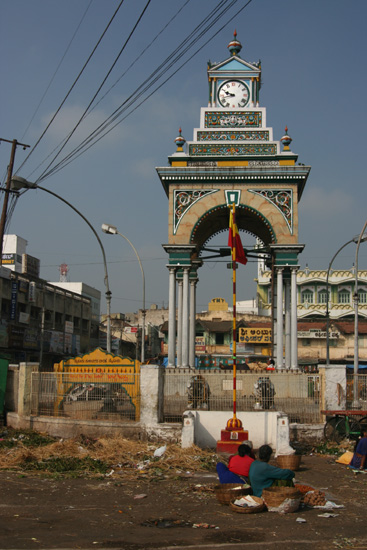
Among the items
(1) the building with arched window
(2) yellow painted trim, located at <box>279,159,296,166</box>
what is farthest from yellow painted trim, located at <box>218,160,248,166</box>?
(1) the building with arched window

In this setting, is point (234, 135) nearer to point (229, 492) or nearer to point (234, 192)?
point (234, 192)

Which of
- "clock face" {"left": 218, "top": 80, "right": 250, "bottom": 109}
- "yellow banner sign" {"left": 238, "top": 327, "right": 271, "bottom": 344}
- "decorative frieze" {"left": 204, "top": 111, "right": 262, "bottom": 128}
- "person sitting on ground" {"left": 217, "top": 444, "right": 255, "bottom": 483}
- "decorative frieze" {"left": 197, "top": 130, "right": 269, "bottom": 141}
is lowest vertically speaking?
"person sitting on ground" {"left": 217, "top": 444, "right": 255, "bottom": 483}

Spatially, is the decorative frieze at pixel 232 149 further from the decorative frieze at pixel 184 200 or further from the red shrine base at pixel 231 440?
the red shrine base at pixel 231 440

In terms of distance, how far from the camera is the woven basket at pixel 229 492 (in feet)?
32.6

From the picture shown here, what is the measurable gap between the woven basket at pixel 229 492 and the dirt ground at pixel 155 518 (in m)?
0.26

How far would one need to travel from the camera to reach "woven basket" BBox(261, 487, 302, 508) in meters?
9.52

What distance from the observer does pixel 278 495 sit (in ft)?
31.3

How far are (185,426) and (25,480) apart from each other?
15.0 feet

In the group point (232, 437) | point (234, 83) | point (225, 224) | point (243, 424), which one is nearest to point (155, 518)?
point (232, 437)

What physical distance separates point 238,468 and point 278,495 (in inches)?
54.6

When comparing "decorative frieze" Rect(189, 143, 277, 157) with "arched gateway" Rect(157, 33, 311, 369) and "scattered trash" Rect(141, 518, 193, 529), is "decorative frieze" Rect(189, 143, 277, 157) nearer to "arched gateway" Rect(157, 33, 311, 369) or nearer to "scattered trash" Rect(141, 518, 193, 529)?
"arched gateway" Rect(157, 33, 311, 369)

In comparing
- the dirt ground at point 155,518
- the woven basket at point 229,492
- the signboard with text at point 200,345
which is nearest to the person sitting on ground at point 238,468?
the woven basket at point 229,492

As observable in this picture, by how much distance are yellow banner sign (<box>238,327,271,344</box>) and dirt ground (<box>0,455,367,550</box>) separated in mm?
43056

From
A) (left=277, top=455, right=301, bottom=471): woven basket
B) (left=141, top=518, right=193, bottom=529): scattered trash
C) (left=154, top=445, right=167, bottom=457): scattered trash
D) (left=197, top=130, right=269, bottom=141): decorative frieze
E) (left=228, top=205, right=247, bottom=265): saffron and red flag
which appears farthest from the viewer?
(left=197, top=130, right=269, bottom=141): decorative frieze
